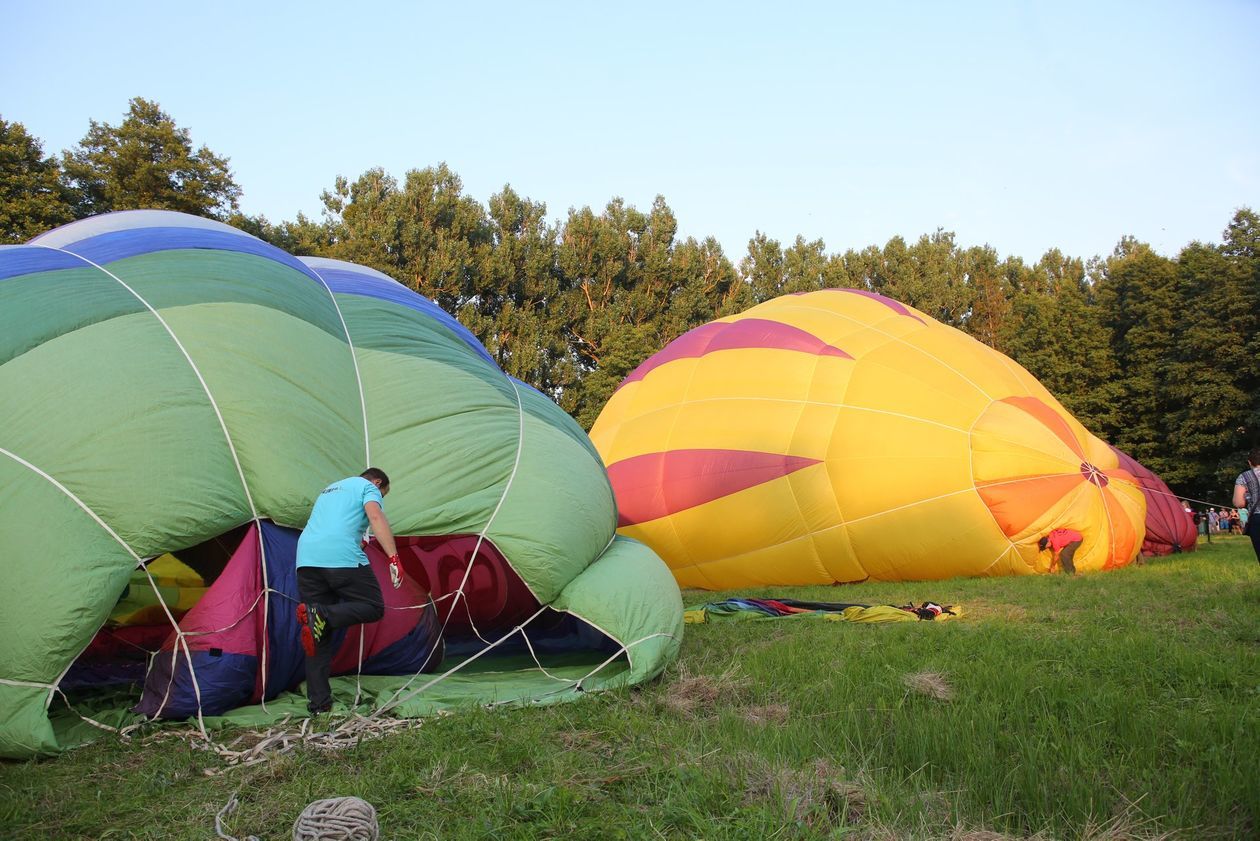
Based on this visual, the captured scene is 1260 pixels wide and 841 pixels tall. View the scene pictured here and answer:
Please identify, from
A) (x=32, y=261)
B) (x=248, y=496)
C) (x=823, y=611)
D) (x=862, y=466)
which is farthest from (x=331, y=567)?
(x=862, y=466)

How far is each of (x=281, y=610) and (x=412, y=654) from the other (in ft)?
2.83

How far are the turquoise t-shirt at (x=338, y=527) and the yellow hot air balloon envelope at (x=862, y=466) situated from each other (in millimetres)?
6059

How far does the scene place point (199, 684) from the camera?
14.1ft

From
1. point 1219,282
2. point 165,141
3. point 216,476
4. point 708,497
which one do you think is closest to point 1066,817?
point 216,476

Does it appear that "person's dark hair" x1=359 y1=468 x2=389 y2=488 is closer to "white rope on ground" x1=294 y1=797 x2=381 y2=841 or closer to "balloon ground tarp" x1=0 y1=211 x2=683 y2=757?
"balloon ground tarp" x1=0 y1=211 x2=683 y2=757

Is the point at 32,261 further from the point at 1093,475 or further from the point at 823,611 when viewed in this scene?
the point at 1093,475

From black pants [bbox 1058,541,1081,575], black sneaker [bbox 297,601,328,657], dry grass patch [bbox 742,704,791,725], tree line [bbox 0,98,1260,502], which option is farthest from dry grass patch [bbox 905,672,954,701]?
tree line [bbox 0,98,1260,502]

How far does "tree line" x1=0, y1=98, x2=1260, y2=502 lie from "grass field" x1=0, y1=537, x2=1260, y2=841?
18.4m

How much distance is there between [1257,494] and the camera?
23.0ft

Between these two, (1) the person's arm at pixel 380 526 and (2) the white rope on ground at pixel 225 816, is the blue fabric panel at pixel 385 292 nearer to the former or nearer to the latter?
(1) the person's arm at pixel 380 526

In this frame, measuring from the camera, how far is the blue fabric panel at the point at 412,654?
17.0 feet

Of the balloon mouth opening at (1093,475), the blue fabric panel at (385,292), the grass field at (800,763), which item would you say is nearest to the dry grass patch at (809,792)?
the grass field at (800,763)

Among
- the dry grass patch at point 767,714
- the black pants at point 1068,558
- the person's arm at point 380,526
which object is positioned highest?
the person's arm at point 380,526

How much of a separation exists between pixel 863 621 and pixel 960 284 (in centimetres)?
2862
